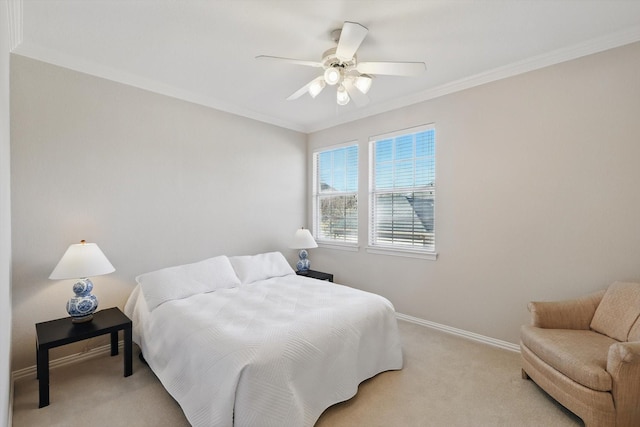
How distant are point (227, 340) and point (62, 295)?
1.86 m

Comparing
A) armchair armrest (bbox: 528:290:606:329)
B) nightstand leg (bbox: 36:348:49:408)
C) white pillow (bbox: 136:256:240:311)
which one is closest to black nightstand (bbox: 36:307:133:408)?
nightstand leg (bbox: 36:348:49:408)

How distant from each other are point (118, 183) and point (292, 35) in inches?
85.6

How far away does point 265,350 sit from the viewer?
1754 millimetres

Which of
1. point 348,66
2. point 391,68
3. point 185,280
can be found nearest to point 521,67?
point 391,68

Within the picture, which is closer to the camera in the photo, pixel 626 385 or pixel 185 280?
pixel 626 385

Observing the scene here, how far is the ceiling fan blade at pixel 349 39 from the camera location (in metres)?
1.80

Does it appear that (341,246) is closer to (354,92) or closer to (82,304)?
(354,92)

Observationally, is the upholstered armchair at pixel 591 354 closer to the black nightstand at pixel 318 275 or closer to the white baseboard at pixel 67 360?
the black nightstand at pixel 318 275

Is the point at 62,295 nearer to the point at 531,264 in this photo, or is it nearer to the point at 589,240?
the point at 531,264

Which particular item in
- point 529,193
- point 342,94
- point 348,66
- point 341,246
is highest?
point 348,66

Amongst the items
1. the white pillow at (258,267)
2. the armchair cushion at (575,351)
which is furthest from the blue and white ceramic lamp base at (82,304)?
the armchair cushion at (575,351)

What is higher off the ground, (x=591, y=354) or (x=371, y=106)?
(x=371, y=106)

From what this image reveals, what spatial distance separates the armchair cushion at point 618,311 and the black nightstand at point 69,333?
3625 mm

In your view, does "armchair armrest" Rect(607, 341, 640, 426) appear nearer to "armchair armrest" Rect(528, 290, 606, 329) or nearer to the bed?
"armchair armrest" Rect(528, 290, 606, 329)
